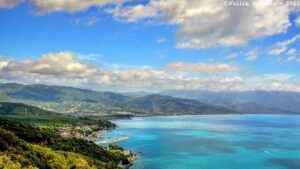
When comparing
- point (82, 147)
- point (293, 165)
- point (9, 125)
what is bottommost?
point (293, 165)

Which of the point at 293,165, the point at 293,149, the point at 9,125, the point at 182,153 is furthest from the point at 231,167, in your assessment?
the point at 9,125

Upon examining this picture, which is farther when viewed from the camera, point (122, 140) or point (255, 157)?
point (122, 140)

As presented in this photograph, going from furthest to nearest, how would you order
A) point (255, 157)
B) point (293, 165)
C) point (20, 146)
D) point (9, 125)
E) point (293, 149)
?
1. point (293, 149)
2. point (255, 157)
3. point (293, 165)
4. point (9, 125)
5. point (20, 146)

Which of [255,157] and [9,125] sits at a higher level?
[9,125]

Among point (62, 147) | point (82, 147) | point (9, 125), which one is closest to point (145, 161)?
point (82, 147)

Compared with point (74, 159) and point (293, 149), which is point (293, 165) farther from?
point (74, 159)

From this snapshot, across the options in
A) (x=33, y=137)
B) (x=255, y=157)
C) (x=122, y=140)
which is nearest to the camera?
(x=33, y=137)
